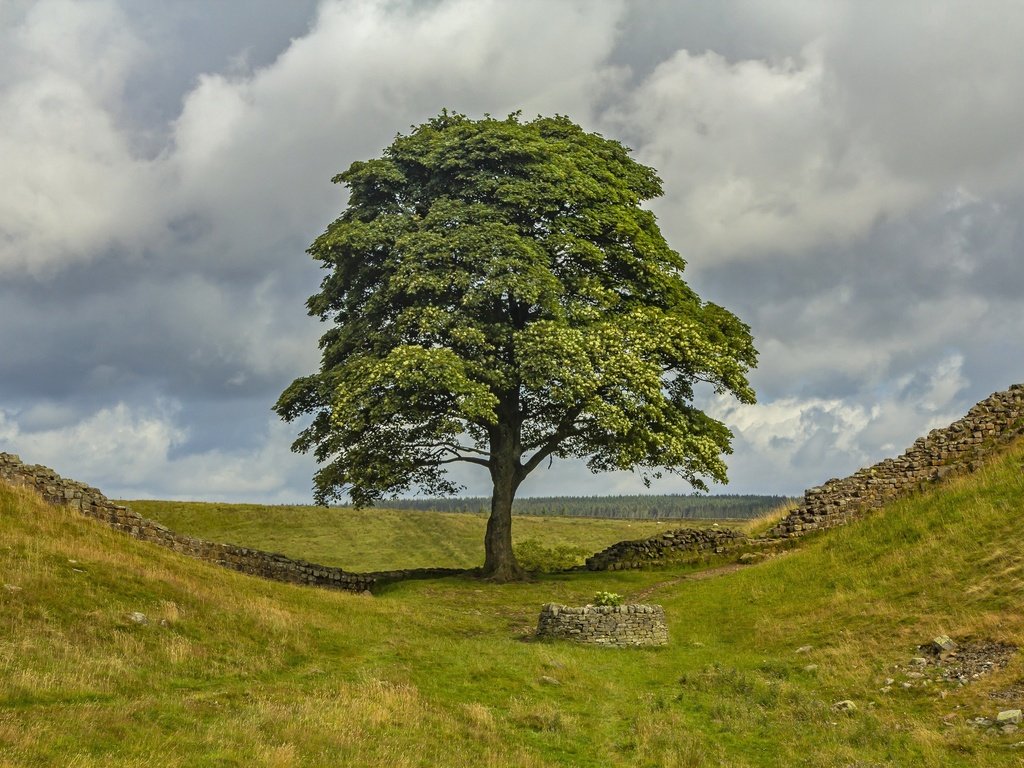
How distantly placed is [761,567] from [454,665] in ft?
59.6

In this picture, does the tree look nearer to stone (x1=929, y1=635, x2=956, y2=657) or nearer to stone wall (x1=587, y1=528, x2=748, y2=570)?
stone wall (x1=587, y1=528, x2=748, y2=570)

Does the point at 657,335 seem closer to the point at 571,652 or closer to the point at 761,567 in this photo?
the point at 761,567

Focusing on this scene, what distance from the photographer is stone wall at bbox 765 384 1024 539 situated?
35812 mm

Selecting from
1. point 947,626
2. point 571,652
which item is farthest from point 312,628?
point 947,626

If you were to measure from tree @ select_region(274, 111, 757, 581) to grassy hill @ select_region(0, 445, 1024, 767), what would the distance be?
26.2 ft

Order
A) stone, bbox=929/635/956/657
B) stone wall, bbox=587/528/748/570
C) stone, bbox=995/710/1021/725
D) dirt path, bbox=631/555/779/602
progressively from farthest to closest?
stone wall, bbox=587/528/748/570 < dirt path, bbox=631/555/779/602 < stone, bbox=929/635/956/657 < stone, bbox=995/710/1021/725

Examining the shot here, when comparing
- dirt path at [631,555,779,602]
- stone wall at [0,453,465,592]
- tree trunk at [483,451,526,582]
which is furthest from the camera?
tree trunk at [483,451,526,582]

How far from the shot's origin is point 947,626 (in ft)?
69.3

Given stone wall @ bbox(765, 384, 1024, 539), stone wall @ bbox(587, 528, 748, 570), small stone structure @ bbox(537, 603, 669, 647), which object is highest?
stone wall @ bbox(765, 384, 1024, 539)

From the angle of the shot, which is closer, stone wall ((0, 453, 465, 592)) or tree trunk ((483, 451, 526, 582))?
stone wall ((0, 453, 465, 592))

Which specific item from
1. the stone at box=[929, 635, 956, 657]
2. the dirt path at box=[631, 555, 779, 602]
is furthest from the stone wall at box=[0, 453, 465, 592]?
the stone at box=[929, 635, 956, 657]

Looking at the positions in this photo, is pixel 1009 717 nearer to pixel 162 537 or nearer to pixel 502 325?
pixel 502 325

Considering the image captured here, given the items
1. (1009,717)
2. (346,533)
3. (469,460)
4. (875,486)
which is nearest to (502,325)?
(469,460)

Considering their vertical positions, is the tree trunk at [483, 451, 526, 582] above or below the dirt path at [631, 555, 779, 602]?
above
